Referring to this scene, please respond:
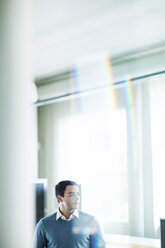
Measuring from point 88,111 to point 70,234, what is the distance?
107cm

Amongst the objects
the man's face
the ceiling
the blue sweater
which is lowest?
the blue sweater

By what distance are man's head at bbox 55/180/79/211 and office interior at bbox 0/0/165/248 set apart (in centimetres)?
13

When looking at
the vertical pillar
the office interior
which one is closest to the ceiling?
the office interior

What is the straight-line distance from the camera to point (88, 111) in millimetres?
1905

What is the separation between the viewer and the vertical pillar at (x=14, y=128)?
95cm

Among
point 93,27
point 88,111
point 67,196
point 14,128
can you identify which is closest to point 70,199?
point 67,196

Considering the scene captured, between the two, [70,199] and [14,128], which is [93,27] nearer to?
[14,128]

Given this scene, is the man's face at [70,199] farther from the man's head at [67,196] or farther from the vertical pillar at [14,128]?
the vertical pillar at [14,128]

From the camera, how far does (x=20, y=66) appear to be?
3.26 feet

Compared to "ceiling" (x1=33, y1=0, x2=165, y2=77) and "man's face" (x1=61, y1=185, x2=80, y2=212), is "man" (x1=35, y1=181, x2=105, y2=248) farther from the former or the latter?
"ceiling" (x1=33, y1=0, x2=165, y2=77)

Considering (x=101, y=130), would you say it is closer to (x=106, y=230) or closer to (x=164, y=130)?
(x=164, y=130)


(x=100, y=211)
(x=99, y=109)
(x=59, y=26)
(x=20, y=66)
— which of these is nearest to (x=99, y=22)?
(x=59, y=26)

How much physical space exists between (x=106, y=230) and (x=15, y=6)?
112 cm

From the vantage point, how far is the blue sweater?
90 centimetres
